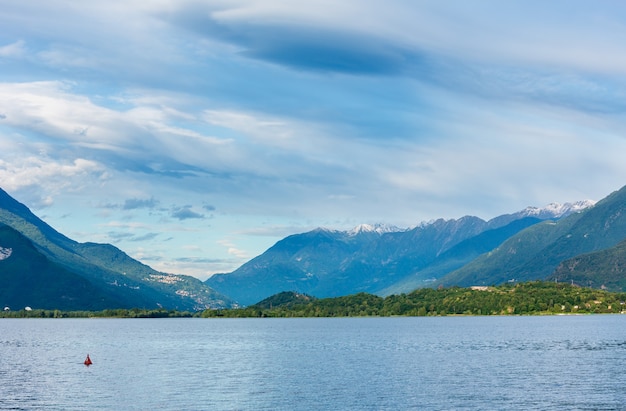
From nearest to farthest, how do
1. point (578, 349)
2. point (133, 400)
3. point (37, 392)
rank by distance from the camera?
point (133, 400) < point (37, 392) < point (578, 349)

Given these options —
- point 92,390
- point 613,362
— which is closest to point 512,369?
point 613,362

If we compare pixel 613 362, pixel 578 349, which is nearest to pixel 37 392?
pixel 613 362

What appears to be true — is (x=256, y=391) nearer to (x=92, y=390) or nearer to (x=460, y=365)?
(x=92, y=390)

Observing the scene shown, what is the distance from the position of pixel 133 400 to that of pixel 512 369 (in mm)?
70520

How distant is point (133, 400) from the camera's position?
101 meters

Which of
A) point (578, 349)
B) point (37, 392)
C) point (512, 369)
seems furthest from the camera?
point (578, 349)

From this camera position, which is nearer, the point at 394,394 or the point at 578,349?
the point at 394,394

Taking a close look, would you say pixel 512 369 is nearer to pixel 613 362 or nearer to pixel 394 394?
pixel 613 362

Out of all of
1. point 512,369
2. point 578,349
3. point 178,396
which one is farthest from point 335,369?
point 578,349

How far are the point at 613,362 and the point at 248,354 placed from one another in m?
86.8

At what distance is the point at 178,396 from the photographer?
104 metres

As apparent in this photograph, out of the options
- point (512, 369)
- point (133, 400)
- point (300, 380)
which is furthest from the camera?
point (512, 369)

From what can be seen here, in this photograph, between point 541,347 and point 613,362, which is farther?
point 541,347

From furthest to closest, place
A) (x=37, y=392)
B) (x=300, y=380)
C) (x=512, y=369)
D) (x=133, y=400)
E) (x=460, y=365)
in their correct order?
(x=460, y=365)
(x=512, y=369)
(x=300, y=380)
(x=37, y=392)
(x=133, y=400)
